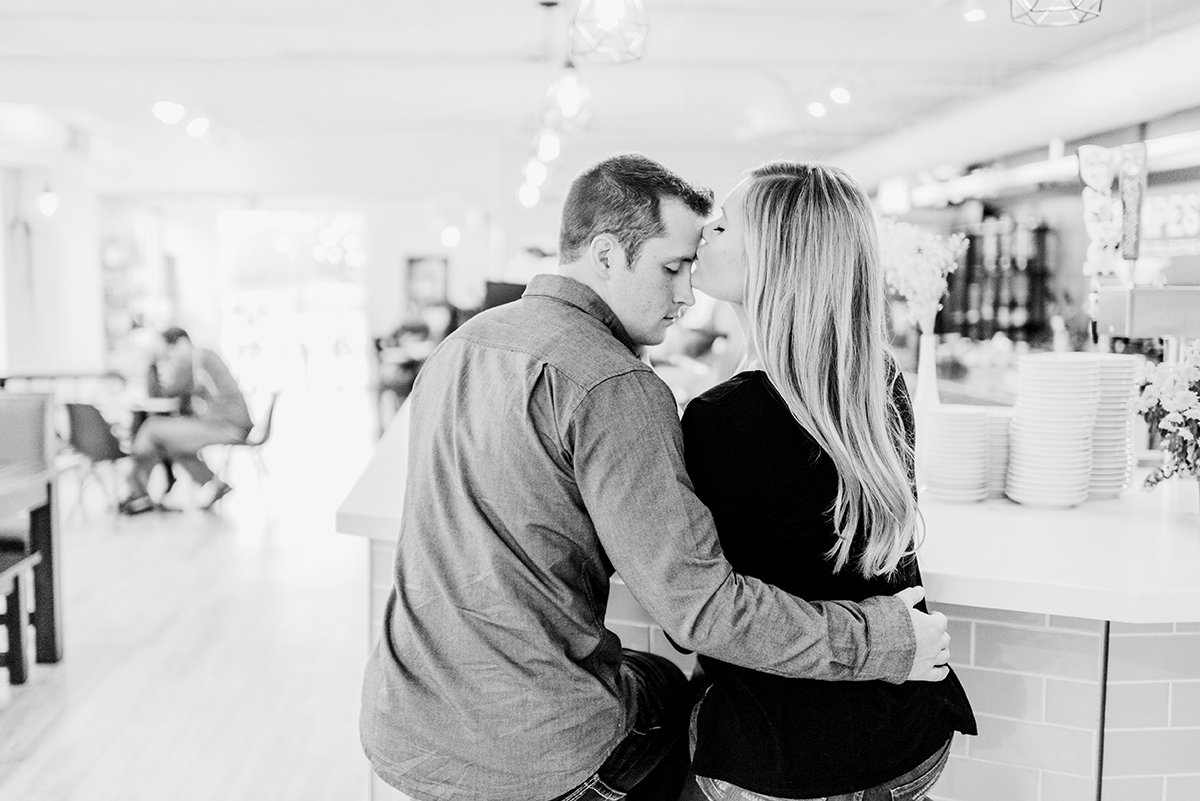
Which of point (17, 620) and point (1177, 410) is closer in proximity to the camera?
point (1177, 410)

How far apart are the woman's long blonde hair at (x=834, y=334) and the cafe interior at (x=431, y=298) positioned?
0.29 metres

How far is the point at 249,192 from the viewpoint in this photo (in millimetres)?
13719

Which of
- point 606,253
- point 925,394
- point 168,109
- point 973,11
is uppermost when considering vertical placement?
point 973,11

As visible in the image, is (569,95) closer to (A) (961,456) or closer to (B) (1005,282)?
(A) (961,456)

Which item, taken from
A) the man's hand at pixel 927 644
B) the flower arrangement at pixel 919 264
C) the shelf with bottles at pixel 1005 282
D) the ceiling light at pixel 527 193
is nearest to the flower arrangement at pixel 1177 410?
the flower arrangement at pixel 919 264

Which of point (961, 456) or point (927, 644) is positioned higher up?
point (961, 456)

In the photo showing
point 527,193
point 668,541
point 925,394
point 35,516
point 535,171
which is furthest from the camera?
point 527,193

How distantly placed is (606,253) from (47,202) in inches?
486

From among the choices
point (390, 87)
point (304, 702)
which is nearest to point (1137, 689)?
point (304, 702)

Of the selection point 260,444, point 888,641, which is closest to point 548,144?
point 260,444

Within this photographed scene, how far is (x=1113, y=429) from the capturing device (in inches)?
103

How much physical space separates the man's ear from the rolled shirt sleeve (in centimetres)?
20

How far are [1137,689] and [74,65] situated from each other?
8.94 m

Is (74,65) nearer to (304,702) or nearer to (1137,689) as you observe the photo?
(304,702)
